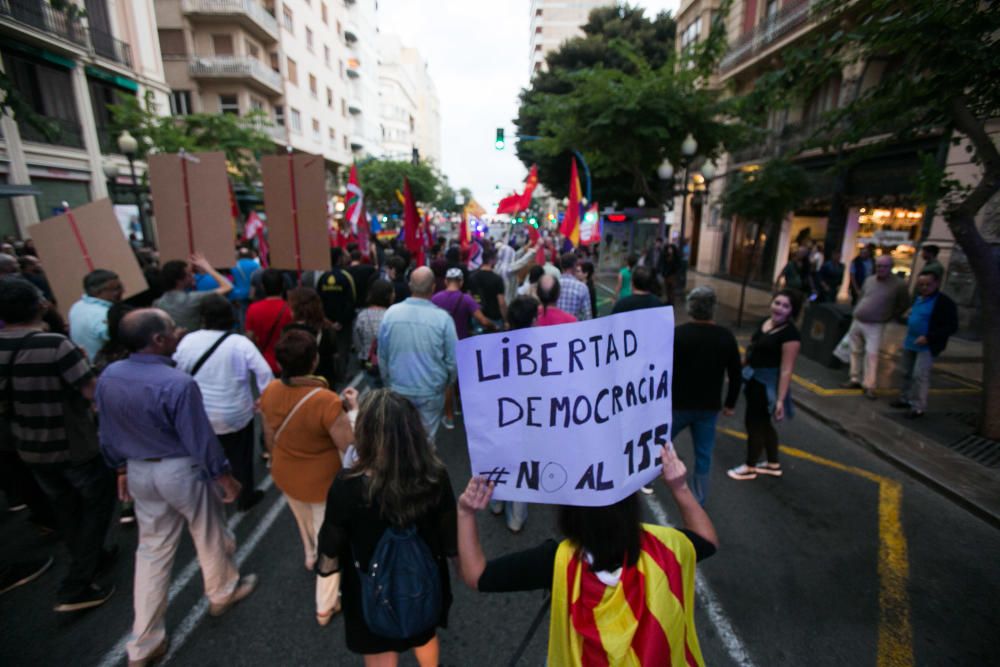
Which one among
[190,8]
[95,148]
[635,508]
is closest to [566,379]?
[635,508]

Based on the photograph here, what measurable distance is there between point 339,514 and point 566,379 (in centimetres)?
112

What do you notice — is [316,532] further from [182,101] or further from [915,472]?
[182,101]

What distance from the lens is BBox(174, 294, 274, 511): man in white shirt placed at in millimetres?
3357

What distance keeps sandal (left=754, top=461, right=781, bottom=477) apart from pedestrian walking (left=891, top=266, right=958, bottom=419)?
279 centimetres

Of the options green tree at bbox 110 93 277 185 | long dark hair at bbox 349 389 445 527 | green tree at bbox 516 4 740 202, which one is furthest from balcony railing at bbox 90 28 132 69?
long dark hair at bbox 349 389 445 527

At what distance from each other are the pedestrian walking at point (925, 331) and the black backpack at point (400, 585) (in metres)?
6.67

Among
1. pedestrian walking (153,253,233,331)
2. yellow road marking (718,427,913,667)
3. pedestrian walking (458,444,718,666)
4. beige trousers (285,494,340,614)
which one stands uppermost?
pedestrian walking (153,253,233,331)

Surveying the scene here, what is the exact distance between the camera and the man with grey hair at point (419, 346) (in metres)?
3.92

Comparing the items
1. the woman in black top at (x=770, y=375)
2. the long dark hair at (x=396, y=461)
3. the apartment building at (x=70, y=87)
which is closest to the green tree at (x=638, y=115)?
the woman in black top at (x=770, y=375)

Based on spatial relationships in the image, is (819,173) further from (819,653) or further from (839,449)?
(819,653)

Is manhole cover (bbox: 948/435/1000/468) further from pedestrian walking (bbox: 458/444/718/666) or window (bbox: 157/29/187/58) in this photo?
window (bbox: 157/29/187/58)

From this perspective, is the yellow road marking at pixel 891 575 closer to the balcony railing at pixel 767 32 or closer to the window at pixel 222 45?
the balcony railing at pixel 767 32

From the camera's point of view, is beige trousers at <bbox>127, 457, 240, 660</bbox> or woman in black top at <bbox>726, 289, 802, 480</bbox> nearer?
beige trousers at <bbox>127, 457, 240, 660</bbox>

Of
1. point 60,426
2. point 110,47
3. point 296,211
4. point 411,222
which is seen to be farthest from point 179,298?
point 110,47
